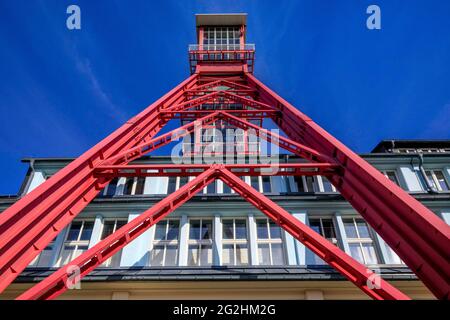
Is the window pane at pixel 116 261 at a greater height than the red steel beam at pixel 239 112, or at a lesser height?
lesser

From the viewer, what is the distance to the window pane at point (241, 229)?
10.8 metres

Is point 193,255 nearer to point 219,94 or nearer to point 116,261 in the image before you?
point 116,261

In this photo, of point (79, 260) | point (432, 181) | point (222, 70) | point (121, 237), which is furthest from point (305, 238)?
point (222, 70)

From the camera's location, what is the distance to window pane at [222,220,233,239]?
10.8 metres

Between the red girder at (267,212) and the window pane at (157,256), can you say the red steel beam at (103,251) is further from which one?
the window pane at (157,256)

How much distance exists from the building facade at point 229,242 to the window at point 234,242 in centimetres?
4

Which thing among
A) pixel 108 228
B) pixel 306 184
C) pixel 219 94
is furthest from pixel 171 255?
pixel 219 94

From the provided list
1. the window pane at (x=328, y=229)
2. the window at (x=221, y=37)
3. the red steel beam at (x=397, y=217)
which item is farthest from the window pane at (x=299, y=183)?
the window at (x=221, y=37)

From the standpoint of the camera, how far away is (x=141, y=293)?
8906 millimetres

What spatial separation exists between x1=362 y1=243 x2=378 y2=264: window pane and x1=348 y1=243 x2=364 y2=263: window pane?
0.17 metres

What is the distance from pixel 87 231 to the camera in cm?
1097
